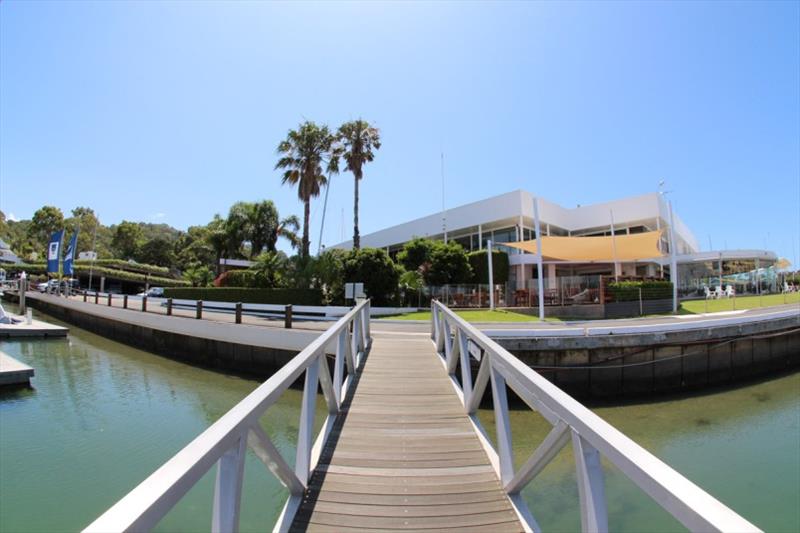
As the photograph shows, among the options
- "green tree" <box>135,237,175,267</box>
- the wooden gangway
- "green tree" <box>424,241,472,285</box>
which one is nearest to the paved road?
the wooden gangway

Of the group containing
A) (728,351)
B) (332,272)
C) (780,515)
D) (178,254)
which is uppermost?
(178,254)

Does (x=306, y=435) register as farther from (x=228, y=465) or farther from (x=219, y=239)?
(x=219, y=239)

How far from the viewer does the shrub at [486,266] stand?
102 feet

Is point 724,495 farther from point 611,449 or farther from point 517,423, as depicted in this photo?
point 611,449

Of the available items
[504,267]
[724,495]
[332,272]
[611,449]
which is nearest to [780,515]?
[724,495]

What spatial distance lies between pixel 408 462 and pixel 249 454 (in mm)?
4826

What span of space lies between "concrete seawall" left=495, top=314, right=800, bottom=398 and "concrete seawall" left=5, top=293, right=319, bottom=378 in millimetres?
→ 6797

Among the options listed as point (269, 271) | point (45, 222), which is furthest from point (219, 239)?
point (45, 222)

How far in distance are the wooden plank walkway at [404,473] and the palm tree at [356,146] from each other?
26.2 m

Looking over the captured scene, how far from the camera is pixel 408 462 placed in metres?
3.74

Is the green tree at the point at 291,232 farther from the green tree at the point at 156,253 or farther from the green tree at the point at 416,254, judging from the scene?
the green tree at the point at 156,253

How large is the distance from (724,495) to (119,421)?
11643 mm

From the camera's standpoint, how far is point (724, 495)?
19.6ft

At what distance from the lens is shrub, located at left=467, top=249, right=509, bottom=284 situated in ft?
102
